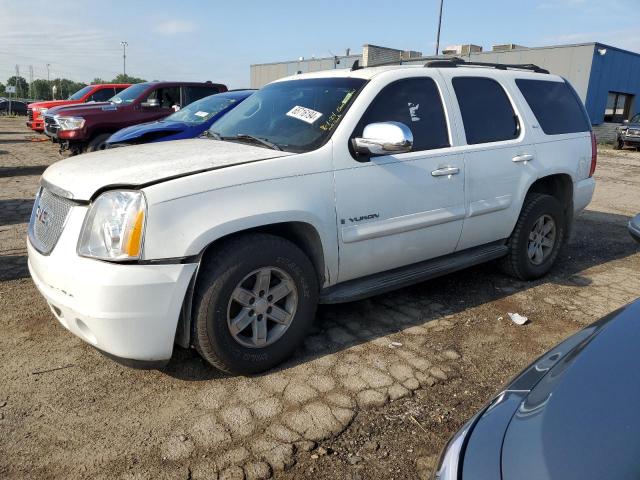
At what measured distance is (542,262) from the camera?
16.2 feet

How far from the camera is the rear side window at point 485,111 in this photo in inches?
162

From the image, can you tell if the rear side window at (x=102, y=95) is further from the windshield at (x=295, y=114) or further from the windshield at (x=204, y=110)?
the windshield at (x=295, y=114)

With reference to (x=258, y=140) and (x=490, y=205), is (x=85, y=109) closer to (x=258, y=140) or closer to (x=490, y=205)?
(x=258, y=140)

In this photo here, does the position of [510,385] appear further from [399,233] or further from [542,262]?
[542,262]

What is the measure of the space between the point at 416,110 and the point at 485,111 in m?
0.82

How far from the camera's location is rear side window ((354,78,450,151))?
362 cm

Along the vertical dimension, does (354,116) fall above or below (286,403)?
above

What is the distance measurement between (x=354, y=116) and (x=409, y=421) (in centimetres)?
191

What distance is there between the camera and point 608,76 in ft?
89.7

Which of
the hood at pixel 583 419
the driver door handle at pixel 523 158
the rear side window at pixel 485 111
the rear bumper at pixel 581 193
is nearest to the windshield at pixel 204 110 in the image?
the rear side window at pixel 485 111

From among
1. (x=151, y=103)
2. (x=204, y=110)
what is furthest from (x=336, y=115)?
(x=151, y=103)

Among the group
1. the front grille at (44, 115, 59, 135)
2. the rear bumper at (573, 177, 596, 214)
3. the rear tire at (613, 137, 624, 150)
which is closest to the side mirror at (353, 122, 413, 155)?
the rear bumper at (573, 177, 596, 214)

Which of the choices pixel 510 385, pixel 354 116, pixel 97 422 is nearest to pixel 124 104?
pixel 354 116

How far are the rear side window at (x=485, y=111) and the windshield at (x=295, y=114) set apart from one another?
3.21 ft
